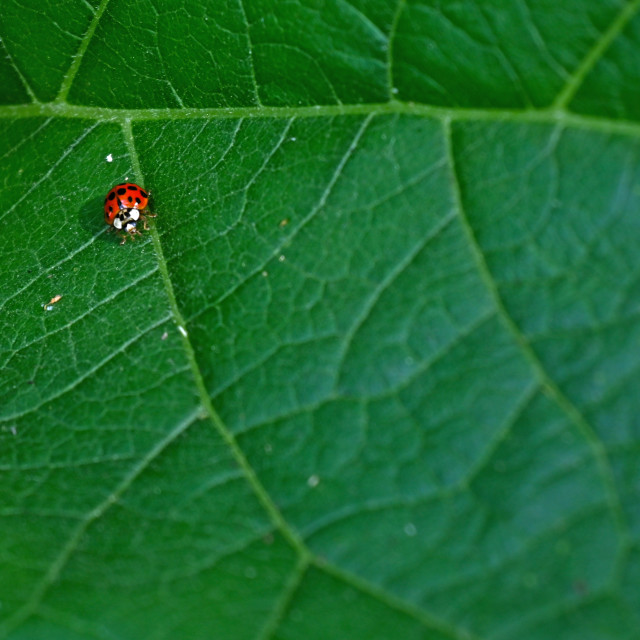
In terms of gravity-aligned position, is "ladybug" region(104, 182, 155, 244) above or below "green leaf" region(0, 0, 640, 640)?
above

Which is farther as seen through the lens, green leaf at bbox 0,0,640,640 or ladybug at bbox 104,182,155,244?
ladybug at bbox 104,182,155,244

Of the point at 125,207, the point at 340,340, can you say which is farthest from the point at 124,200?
the point at 340,340

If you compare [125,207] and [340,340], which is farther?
[125,207]

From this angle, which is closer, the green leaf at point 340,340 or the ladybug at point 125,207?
the green leaf at point 340,340

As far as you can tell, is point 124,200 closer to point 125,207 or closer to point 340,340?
point 125,207

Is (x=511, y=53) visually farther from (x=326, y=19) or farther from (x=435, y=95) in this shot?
(x=326, y=19)
